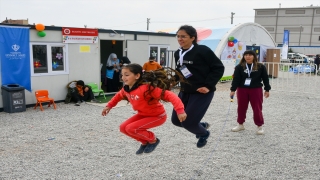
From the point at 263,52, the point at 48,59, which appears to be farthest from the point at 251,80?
the point at 263,52

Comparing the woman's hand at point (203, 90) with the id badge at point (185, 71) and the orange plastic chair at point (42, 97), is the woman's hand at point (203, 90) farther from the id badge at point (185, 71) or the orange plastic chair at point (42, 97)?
the orange plastic chair at point (42, 97)

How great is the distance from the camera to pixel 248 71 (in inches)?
261

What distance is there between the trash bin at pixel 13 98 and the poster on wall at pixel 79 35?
2.41 m

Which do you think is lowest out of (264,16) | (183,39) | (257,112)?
(257,112)

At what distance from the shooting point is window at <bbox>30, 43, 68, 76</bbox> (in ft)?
33.8

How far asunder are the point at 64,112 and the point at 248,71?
5746mm

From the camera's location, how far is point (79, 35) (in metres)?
11.2

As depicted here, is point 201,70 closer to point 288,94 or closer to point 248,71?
point 248,71

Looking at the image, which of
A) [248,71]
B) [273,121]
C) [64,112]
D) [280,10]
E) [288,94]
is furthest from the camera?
[280,10]

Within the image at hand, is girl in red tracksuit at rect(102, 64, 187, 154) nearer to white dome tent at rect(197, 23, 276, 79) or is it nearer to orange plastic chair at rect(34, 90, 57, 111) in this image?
orange plastic chair at rect(34, 90, 57, 111)

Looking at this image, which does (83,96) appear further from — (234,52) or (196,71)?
(234,52)

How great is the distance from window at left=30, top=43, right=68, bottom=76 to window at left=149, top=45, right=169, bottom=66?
442 cm

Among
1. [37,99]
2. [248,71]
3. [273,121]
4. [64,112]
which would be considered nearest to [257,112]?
[248,71]

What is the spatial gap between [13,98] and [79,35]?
10.8ft
